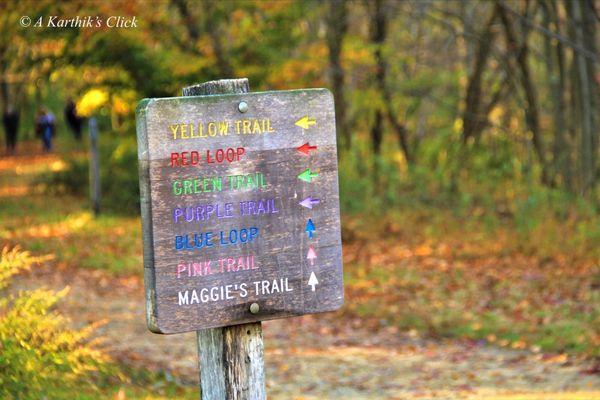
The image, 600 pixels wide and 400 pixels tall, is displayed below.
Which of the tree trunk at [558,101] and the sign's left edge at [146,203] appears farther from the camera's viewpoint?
the tree trunk at [558,101]

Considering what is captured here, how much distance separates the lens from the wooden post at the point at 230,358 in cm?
446

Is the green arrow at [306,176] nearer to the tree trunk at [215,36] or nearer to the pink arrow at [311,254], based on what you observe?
the pink arrow at [311,254]

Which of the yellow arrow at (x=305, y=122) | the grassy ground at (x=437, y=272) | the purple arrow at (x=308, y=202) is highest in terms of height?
the yellow arrow at (x=305, y=122)

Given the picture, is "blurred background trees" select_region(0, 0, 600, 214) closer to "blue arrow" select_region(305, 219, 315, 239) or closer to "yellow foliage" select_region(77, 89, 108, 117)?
"yellow foliage" select_region(77, 89, 108, 117)

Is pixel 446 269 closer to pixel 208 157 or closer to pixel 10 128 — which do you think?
A: pixel 208 157

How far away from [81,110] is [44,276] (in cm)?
427

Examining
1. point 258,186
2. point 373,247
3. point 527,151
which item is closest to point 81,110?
point 373,247

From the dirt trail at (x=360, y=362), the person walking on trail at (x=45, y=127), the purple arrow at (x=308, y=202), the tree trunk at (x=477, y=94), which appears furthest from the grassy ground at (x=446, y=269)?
the person walking on trail at (x=45, y=127)

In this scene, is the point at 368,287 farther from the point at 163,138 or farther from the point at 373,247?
the point at 163,138

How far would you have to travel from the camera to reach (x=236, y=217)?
4.32 m

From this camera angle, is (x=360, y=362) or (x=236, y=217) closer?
(x=236, y=217)

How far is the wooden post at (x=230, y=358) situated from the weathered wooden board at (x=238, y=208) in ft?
0.50

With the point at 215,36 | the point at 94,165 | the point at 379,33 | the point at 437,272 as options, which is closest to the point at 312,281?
the point at 437,272

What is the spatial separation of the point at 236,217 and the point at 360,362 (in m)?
6.72
